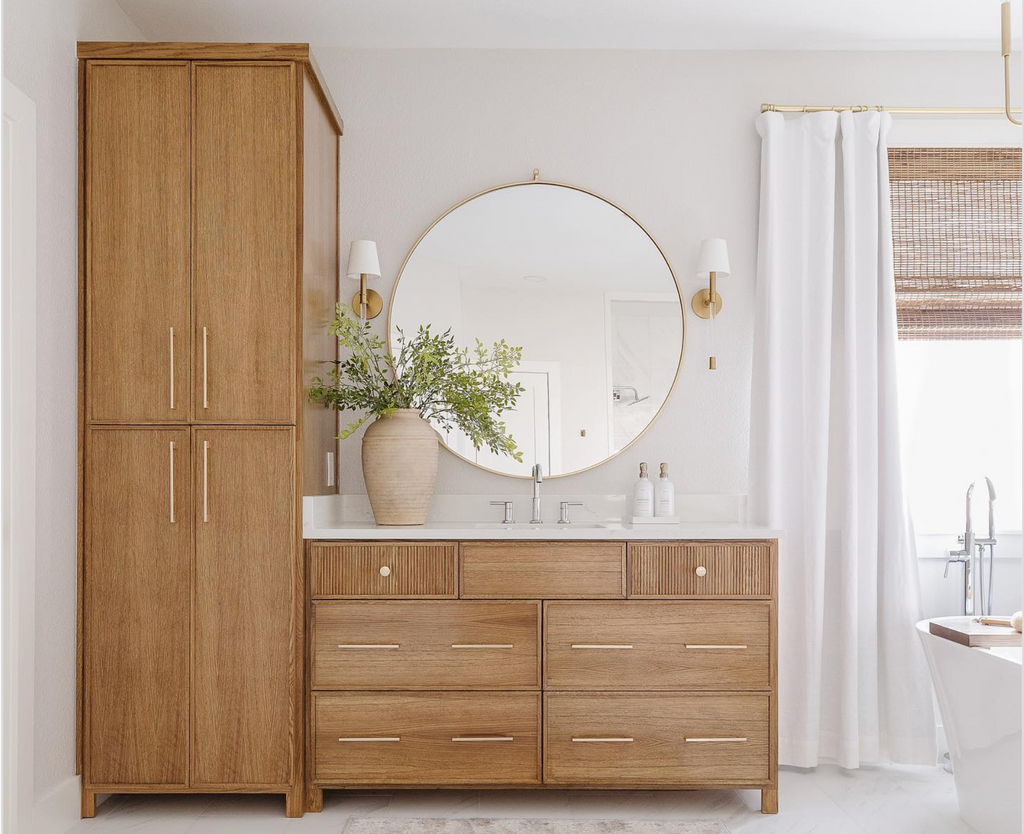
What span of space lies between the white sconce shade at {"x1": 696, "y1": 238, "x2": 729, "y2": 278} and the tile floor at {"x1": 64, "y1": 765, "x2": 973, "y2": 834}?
176 centimetres

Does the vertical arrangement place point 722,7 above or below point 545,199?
above

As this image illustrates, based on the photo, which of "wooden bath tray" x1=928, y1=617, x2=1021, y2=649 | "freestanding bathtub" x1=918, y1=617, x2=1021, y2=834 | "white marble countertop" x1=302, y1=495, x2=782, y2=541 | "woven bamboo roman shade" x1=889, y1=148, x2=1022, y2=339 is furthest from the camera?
"woven bamboo roman shade" x1=889, y1=148, x2=1022, y2=339

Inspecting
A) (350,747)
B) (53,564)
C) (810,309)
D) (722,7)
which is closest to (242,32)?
(722,7)

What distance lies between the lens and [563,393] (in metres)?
3.15

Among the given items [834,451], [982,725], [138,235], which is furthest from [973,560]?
[138,235]

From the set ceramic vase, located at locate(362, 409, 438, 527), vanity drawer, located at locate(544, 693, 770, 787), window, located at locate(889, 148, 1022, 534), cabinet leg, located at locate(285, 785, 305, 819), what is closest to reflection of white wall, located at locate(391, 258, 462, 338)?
ceramic vase, located at locate(362, 409, 438, 527)

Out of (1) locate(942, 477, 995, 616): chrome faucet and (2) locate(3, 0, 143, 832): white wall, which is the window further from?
(2) locate(3, 0, 143, 832): white wall

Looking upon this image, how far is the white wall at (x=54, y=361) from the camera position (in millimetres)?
2393

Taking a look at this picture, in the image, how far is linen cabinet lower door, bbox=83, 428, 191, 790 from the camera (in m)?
2.56

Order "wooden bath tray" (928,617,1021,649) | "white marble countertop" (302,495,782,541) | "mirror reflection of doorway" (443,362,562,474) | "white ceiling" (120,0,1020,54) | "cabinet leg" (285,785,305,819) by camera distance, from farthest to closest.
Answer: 1. "mirror reflection of doorway" (443,362,562,474)
2. "white ceiling" (120,0,1020,54)
3. "white marble countertop" (302,495,782,541)
4. "cabinet leg" (285,785,305,819)
5. "wooden bath tray" (928,617,1021,649)

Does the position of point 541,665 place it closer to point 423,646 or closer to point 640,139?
point 423,646

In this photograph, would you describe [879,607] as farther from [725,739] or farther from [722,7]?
[722,7]

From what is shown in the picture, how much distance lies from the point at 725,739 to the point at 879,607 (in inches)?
34.5

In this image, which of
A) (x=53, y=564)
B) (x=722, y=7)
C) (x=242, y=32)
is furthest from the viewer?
(x=242, y=32)
